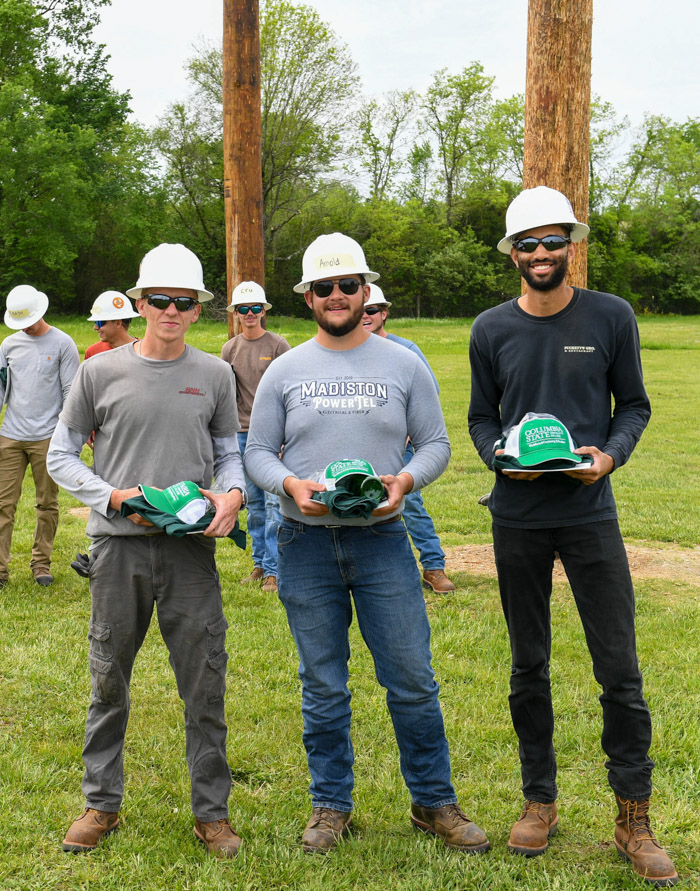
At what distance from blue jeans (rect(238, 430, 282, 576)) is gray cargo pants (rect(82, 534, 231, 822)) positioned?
3224 mm

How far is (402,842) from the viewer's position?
3.75 m

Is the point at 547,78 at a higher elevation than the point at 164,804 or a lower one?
higher

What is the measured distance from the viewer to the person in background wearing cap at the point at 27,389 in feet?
24.8

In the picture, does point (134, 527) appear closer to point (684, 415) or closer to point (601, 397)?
point (601, 397)

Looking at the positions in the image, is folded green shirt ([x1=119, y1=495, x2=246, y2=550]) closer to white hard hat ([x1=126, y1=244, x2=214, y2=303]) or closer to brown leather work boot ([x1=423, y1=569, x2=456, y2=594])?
white hard hat ([x1=126, y1=244, x2=214, y2=303])

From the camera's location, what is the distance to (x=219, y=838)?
3.73m

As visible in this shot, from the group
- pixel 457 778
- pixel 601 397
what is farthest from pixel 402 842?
pixel 601 397

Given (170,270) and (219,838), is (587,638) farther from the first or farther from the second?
(170,270)

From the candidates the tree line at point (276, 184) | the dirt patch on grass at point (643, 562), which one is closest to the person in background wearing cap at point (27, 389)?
the dirt patch on grass at point (643, 562)

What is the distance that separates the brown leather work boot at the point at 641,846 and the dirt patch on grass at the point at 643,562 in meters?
4.21

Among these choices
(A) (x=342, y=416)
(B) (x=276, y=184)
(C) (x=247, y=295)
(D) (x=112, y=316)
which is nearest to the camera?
(A) (x=342, y=416)

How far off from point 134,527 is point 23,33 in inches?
1938

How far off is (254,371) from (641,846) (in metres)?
4.95

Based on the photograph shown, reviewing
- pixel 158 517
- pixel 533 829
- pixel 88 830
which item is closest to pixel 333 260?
pixel 158 517
